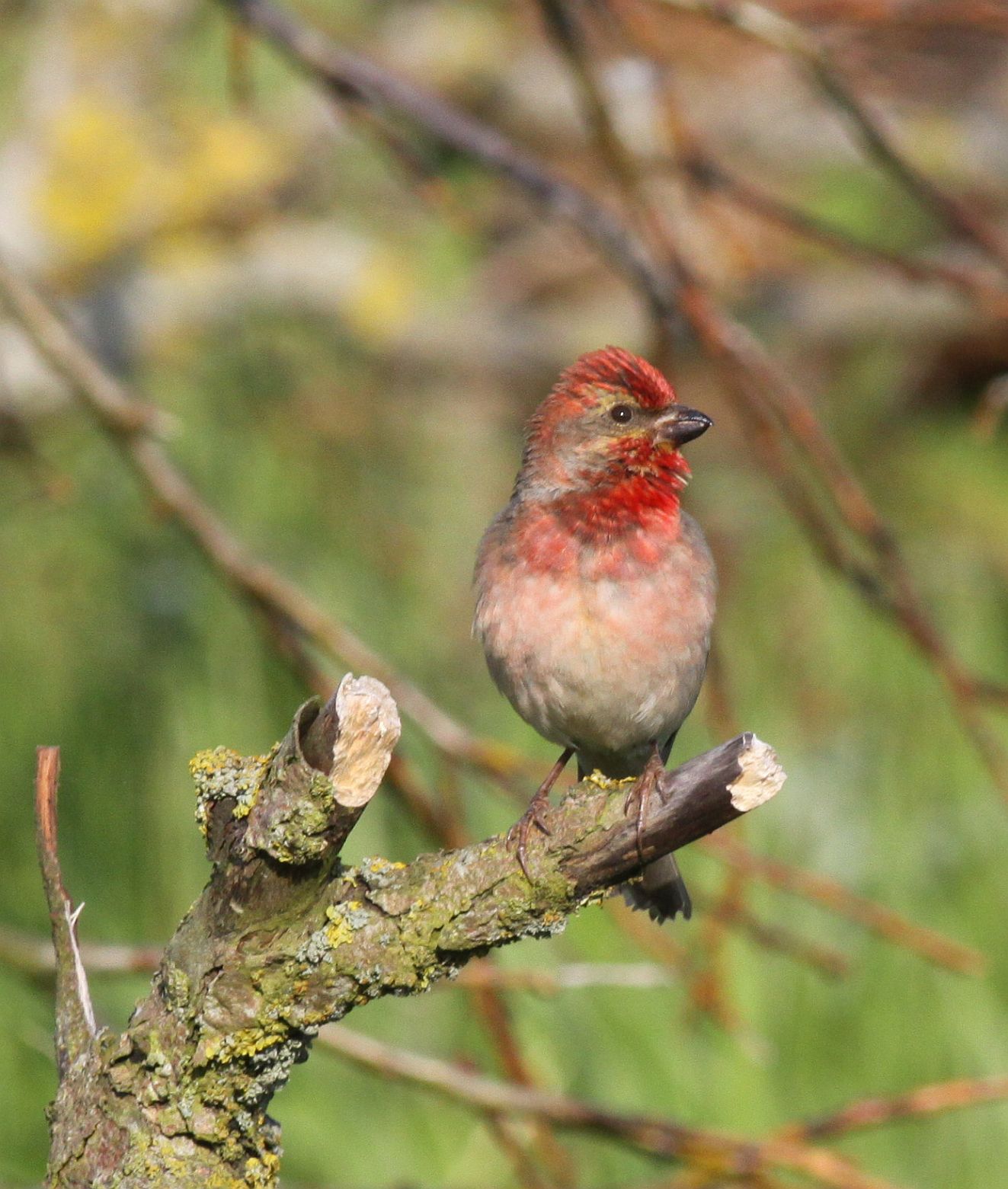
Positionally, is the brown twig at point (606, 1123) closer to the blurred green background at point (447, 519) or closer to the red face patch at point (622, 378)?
the blurred green background at point (447, 519)

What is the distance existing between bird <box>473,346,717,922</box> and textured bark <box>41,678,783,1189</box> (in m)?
0.86

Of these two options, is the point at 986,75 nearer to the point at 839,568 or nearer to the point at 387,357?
the point at 387,357

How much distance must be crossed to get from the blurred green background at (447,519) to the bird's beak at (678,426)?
0.93 m

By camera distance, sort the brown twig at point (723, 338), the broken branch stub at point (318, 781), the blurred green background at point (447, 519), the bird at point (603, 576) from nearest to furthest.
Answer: the broken branch stub at point (318, 781)
the bird at point (603, 576)
the brown twig at point (723, 338)
the blurred green background at point (447, 519)

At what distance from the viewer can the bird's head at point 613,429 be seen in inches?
140

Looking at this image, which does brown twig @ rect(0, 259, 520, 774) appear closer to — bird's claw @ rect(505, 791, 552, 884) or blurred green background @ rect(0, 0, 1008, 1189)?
blurred green background @ rect(0, 0, 1008, 1189)

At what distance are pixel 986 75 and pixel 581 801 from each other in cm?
868

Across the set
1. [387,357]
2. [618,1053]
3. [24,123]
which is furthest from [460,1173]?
[24,123]

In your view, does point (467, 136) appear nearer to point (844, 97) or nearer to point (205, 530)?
point (844, 97)

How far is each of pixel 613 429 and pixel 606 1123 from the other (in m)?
1.59

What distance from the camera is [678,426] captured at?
3514 mm

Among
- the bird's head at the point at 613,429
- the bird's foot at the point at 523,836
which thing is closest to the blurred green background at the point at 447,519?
the bird's head at the point at 613,429

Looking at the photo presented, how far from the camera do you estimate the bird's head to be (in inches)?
140

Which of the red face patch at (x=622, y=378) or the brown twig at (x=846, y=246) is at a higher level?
the brown twig at (x=846, y=246)
